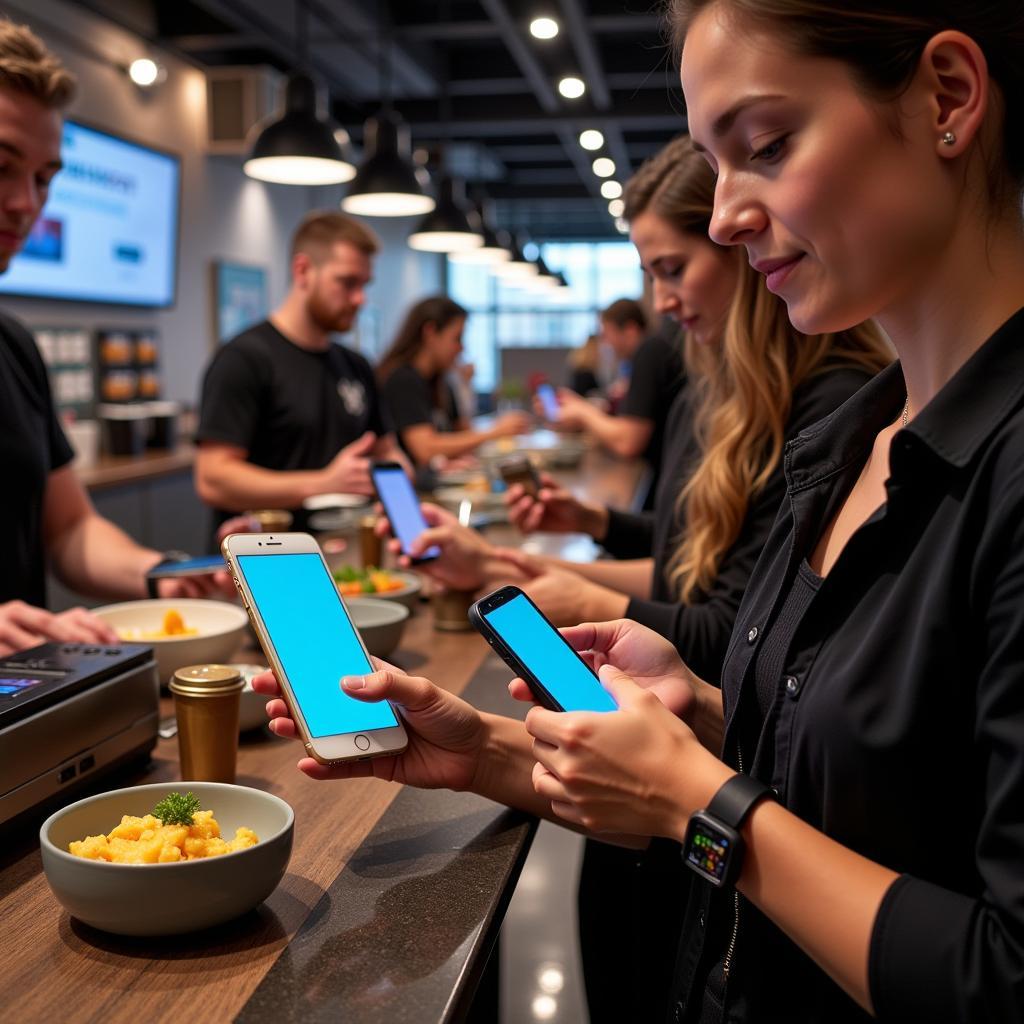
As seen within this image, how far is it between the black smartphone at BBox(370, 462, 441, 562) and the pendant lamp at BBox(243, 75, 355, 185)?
239 cm

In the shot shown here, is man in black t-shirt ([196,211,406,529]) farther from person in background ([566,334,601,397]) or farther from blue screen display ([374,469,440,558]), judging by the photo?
person in background ([566,334,601,397])

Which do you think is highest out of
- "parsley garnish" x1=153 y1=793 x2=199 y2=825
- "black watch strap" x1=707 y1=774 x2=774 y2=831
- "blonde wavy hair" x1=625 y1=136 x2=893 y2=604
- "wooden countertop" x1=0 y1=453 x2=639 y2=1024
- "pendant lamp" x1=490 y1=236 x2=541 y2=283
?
"pendant lamp" x1=490 y1=236 x2=541 y2=283

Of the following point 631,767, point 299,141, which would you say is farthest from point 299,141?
point 631,767

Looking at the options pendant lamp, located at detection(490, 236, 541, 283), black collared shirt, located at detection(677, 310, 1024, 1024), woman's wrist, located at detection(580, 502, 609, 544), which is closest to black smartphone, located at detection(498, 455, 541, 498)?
woman's wrist, located at detection(580, 502, 609, 544)

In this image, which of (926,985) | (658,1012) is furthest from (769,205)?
(658,1012)

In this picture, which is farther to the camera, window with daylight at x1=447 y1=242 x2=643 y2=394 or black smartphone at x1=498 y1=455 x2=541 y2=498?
window with daylight at x1=447 y1=242 x2=643 y2=394

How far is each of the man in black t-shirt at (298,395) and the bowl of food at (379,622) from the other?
1.31 metres

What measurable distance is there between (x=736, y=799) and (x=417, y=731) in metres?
0.44

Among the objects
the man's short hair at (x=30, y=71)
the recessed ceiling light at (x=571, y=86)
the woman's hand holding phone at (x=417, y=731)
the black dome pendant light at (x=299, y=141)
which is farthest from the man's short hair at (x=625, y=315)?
the woman's hand holding phone at (x=417, y=731)

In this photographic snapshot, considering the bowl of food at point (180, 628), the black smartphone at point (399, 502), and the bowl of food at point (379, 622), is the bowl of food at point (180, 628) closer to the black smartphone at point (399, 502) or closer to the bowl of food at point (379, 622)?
the bowl of food at point (379, 622)

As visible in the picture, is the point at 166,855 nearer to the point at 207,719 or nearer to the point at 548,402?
the point at 207,719

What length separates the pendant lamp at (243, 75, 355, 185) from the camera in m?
4.15

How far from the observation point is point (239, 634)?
164 centimetres

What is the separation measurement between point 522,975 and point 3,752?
1.87 metres
